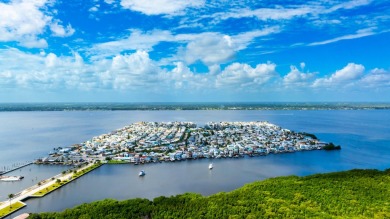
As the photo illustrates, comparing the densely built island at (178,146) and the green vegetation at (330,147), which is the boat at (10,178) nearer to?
the densely built island at (178,146)

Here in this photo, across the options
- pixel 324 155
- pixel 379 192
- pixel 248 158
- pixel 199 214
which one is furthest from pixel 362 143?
pixel 199 214

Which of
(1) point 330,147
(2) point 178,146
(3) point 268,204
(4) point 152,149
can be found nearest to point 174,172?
(4) point 152,149

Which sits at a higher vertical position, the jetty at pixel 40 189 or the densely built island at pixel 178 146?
the densely built island at pixel 178 146

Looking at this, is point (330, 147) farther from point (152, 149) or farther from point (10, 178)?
point (10, 178)

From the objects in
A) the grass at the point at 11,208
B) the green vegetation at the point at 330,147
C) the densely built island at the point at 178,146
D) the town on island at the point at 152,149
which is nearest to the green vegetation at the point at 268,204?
the grass at the point at 11,208

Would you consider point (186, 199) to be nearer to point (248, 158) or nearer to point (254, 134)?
point (248, 158)
